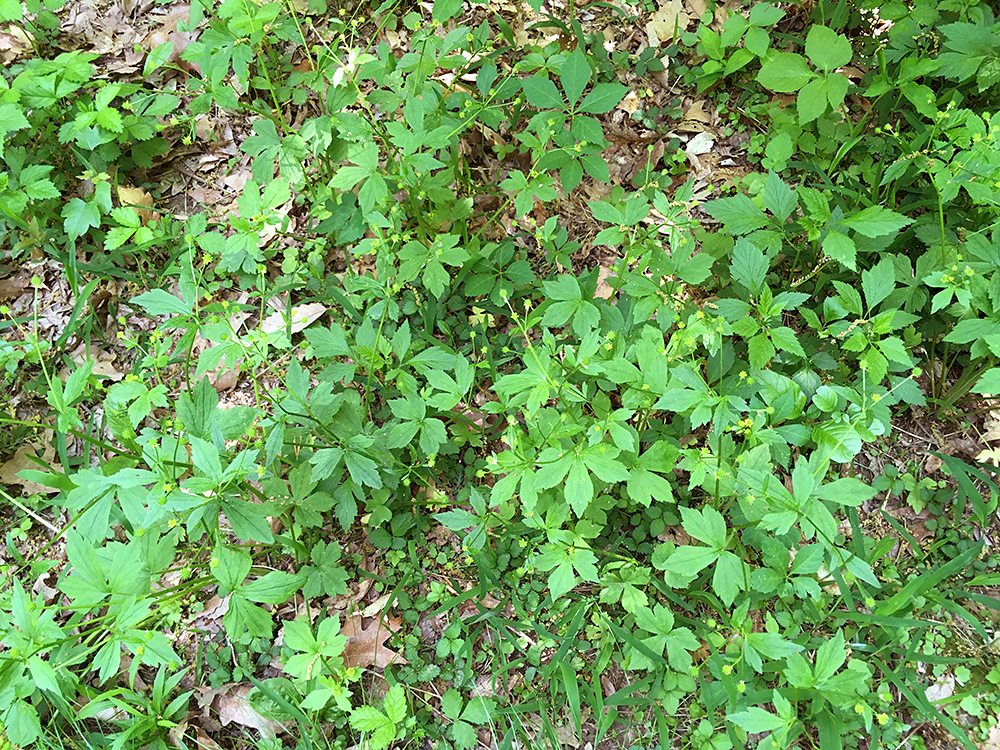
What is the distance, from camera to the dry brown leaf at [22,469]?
2.69 m

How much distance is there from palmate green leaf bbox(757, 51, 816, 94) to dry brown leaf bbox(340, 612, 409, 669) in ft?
9.01

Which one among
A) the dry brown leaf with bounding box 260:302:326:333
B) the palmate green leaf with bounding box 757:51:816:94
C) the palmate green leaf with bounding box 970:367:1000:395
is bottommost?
the palmate green leaf with bounding box 970:367:1000:395

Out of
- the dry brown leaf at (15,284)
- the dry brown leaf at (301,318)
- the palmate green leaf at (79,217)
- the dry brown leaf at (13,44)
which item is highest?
the dry brown leaf at (13,44)

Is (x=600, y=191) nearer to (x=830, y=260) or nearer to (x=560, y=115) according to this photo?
(x=560, y=115)

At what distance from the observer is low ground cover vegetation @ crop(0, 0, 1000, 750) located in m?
2.05

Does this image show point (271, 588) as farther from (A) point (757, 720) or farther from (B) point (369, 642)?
(A) point (757, 720)

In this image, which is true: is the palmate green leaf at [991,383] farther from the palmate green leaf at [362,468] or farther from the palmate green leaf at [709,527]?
the palmate green leaf at [362,468]

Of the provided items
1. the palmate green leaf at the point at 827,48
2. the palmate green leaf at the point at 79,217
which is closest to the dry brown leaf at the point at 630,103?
the palmate green leaf at the point at 827,48

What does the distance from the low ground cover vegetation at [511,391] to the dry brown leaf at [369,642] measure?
0.06 feet

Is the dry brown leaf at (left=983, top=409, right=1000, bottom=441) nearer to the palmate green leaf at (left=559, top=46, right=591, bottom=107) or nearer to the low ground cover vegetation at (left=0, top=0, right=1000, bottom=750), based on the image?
the low ground cover vegetation at (left=0, top=0, right=1000, bottom=750)

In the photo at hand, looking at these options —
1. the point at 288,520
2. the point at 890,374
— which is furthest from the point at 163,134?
the point at 890,374

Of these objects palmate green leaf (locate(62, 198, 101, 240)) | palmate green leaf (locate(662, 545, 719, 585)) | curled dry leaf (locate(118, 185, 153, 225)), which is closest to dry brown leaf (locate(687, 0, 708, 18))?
palmate green leaf (locate(662, 545, 719, 585))

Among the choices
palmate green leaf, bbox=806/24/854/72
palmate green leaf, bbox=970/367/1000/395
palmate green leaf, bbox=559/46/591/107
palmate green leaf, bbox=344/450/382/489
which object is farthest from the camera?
palmate green leaf, bbox=806/24/854/72

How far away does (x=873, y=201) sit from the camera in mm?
2777
